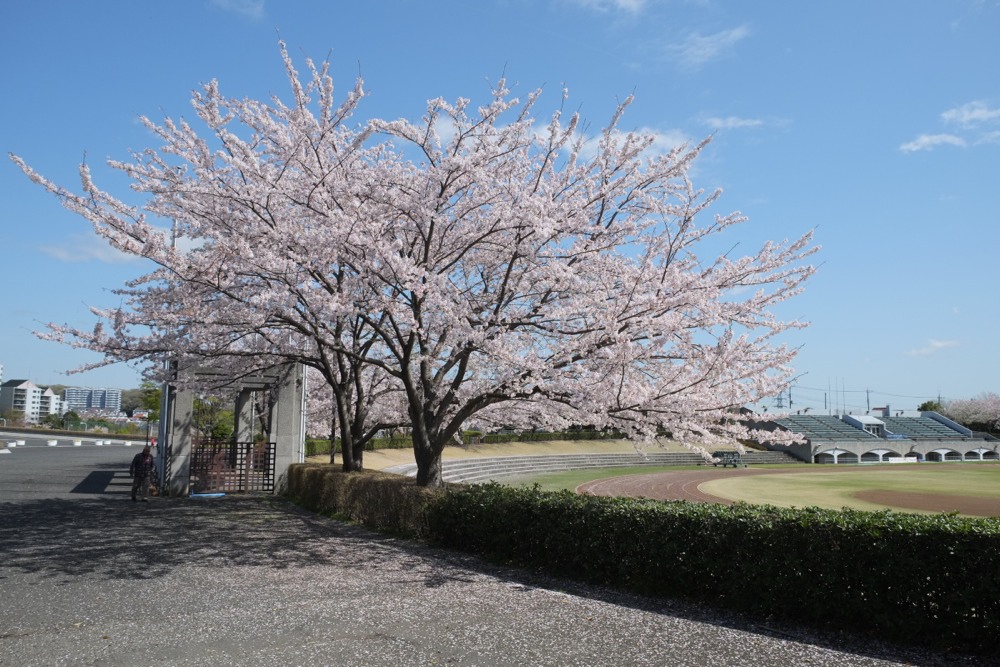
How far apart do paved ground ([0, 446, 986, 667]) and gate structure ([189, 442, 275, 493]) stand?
29.7ft

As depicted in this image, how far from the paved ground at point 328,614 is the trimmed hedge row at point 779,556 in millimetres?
324

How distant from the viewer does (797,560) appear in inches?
272

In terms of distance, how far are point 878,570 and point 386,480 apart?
9264mm

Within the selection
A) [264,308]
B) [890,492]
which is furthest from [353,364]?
[890,492]

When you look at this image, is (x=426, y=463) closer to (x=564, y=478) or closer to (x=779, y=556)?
(x=779, y=556)

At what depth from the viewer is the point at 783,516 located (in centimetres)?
739

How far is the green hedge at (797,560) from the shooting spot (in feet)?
20.0

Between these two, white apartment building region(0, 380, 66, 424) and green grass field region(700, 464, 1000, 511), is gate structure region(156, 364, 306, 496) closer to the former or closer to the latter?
green grass field region(700, 464, 1000, 511)

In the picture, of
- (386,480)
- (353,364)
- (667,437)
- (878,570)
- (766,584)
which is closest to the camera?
(878,570)

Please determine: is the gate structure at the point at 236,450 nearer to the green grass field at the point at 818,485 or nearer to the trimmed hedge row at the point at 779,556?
the green grass field at the point at 818,485

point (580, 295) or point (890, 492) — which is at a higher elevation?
point (580, 295)

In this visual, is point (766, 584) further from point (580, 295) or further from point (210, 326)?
point (210, 326)

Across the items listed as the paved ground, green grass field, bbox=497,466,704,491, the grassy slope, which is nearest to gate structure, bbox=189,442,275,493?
the paved ground

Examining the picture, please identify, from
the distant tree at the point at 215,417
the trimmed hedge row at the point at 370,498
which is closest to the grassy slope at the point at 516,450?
the distant tree at the point at 215,417
